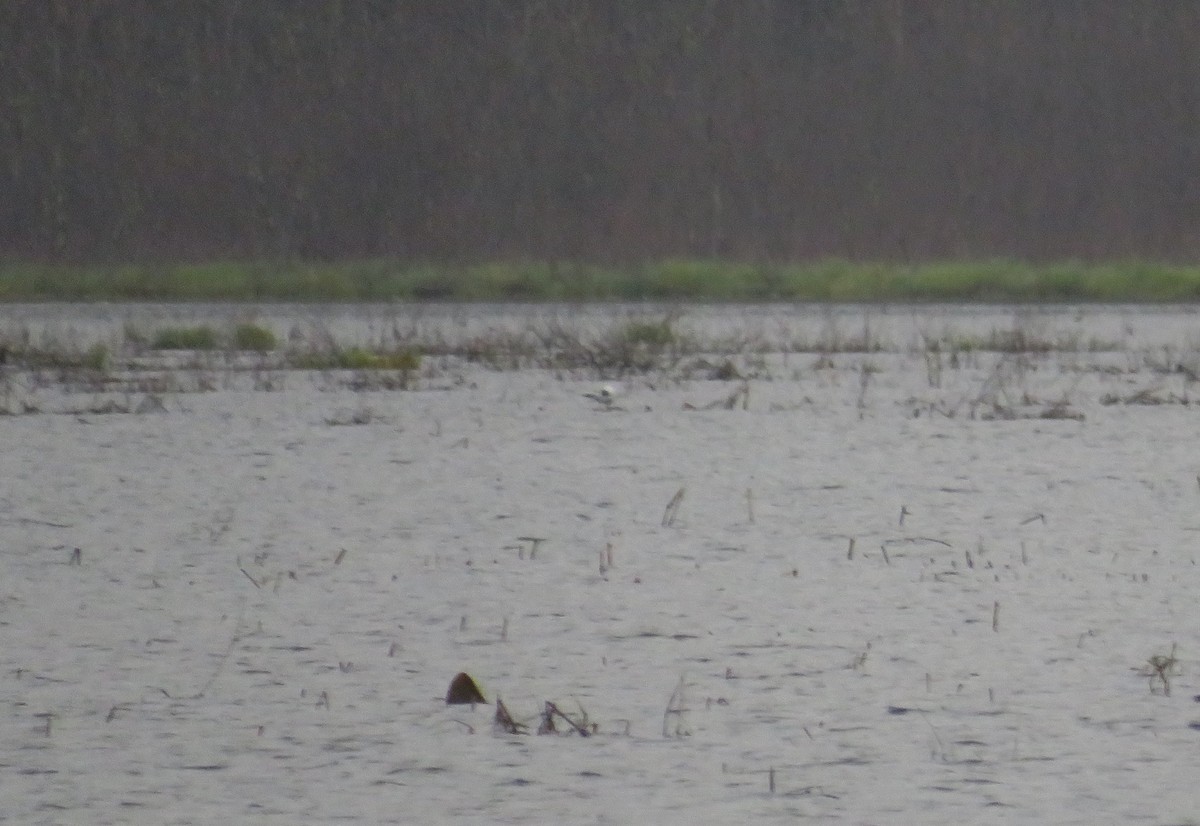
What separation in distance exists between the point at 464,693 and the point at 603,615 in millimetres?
1176

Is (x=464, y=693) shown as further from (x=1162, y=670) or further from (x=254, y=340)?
(x=254, y=340)

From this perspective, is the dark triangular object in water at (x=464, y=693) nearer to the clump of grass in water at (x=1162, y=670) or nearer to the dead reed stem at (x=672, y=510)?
the clump of grass in water at (x=1162, y=670)

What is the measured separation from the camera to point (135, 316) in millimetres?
23703

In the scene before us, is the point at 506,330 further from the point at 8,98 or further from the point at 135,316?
the point at 8,98

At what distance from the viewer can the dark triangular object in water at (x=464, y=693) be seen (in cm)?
537

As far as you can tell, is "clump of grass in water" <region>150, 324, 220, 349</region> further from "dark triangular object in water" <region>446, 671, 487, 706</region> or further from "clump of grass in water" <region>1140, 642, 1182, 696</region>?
"clump of grass in water" <region>1140, 642, 1182, 696</region>

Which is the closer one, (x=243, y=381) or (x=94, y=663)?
(x=94, y=663)

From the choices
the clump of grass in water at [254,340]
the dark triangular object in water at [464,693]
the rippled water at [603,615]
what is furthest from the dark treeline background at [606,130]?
the dark triangular object in water at [464,693]

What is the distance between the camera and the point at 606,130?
2050 inches

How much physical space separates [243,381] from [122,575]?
7937 millimetres

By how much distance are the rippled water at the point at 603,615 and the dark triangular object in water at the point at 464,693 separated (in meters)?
0.03

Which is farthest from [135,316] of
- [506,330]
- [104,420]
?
[104,420]

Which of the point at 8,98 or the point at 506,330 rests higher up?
the point at 8,98

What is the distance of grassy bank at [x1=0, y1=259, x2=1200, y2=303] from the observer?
96.7ft
